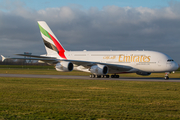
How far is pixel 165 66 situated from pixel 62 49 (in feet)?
61.0

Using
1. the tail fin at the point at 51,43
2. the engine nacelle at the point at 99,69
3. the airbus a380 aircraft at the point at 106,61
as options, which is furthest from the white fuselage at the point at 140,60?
the tail fin at the point at 51,43

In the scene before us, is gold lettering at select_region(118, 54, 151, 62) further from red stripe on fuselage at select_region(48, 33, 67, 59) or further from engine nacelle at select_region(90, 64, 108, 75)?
red stripe on fuselage at select_region(48, 33, 67, 59)

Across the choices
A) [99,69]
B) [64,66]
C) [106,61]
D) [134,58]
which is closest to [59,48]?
[64,66]

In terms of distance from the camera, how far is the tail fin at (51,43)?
42719mm

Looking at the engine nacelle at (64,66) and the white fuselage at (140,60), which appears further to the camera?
the engine nacelle at (64,66)

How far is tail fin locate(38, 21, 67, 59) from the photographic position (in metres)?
42.7

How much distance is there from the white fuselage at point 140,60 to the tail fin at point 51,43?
6.60 meters

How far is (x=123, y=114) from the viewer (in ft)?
31.3

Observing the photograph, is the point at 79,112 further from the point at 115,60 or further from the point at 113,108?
the point at 115,60

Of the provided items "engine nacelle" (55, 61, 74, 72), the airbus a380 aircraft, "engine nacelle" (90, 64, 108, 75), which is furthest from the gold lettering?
"engine nacelle" (55, 61, 74, 72)

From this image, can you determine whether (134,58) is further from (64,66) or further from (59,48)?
(59,48)

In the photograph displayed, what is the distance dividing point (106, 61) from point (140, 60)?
228 inches

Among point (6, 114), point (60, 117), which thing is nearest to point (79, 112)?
point (60, 117)

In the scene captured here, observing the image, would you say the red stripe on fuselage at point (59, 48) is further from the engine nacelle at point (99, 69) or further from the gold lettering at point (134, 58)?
the gold lettering at point (134, 58)
